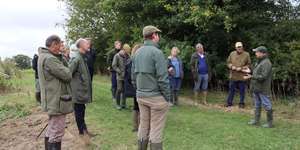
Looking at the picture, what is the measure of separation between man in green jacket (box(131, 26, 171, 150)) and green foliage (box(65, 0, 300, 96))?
9.15 meters

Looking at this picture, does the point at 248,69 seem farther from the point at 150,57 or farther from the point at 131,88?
the point at 150,57

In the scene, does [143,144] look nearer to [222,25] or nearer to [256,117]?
[256,117]

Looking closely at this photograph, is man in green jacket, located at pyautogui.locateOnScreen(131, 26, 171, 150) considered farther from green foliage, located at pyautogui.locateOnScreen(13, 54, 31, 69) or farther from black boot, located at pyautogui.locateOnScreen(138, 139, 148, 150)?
green foliage, located at pyautogui.locateOnScreen(13, 54, 31, 69)

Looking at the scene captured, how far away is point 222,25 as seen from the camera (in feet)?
59.8

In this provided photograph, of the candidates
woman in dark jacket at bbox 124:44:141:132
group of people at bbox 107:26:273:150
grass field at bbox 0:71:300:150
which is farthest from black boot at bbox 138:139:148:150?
woman in dark jacket at bbox 124:44:141:132

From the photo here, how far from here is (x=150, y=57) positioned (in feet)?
24.7

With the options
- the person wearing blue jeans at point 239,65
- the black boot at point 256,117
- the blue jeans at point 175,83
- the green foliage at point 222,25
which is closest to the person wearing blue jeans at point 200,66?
the blue jeans at point 175,83

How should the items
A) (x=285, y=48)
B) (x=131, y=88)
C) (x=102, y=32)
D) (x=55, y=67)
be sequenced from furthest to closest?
(x=102, y=32) → (x=285, y=48) → (x=131, y=88) → (x=55, y=67)

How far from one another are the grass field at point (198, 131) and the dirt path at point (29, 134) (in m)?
0.43

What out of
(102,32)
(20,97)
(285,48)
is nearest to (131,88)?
(20,97)

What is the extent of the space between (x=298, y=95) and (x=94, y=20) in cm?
1655

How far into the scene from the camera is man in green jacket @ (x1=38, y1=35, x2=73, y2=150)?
7516 millimetres

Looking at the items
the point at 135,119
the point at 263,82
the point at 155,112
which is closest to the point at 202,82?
the point at 263,82

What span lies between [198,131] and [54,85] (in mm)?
3977
